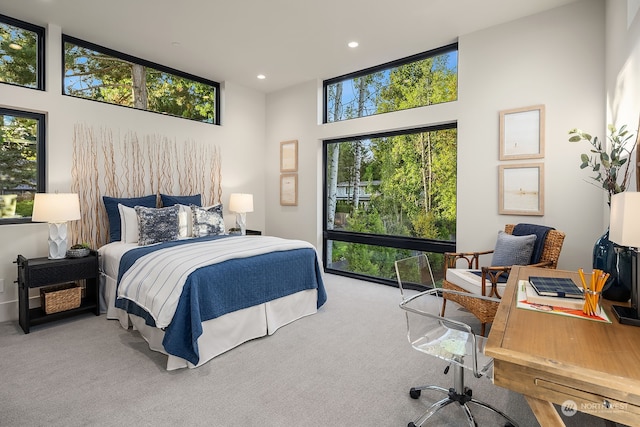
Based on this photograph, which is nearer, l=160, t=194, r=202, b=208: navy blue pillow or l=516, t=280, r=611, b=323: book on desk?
l=516, t=280, r=611, b=323: book on desk

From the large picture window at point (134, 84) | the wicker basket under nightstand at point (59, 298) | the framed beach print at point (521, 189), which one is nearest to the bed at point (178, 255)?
the wicker basket under nightstand at point (59, 298)

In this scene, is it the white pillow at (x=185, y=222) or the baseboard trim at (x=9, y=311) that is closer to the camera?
the baseboard trim at (x=9, y=311)

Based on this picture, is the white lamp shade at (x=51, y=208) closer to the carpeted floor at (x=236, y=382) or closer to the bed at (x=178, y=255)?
the bed at (x=178, y=255)

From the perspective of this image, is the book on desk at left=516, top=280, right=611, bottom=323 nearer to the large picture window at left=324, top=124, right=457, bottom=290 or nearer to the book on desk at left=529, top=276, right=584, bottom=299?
the book on desk at left=529, top=276, right=584, bottom=299

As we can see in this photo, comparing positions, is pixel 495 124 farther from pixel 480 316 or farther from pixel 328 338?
pixel 328 338

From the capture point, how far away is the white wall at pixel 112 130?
10.9ft

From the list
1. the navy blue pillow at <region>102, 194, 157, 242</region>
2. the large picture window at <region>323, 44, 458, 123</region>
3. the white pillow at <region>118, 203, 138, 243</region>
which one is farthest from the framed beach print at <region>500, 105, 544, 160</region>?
the navy blue pillow at <region>102, 194, 157, 242</region>

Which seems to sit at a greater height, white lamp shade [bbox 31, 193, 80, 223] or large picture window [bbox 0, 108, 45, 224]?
large picture window [bbox 0, 108, 45, 224]

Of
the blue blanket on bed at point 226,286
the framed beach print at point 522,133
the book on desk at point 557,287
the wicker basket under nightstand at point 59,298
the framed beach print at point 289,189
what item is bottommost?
the wicker basket under nightstand at point 59,298

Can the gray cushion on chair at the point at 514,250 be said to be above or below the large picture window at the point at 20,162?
below

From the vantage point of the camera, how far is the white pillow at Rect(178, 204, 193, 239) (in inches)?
152

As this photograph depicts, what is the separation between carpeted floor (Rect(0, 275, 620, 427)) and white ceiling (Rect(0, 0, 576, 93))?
9.91 feet

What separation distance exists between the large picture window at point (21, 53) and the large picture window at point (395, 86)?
11.4 feet

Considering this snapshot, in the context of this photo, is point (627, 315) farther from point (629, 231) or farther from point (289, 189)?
point (289, 189)
